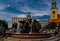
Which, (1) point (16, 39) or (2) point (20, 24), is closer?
(1) point (16, 39)

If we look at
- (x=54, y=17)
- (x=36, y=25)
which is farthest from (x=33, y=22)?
(x=54, y=17)

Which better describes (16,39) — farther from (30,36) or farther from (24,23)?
(24,23)

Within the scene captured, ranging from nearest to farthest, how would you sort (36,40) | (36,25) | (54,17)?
1. (36,40)
2. (36,25)
3. (54,17)

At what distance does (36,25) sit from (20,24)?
103 cm

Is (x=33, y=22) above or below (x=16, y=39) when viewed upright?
above

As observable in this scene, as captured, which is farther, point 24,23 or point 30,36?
point 24,23

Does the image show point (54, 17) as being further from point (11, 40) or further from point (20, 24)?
point (11, 40)

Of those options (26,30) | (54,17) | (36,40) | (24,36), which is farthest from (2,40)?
(54,17)

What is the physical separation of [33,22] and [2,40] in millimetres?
3101

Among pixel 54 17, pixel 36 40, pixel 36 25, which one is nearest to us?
pixel 36 40

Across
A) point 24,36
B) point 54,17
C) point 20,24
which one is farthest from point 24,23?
point 54,17

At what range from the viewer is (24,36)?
11.8 metres

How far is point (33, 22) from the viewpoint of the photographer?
14188 millimetres

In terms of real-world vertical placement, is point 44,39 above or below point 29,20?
below
